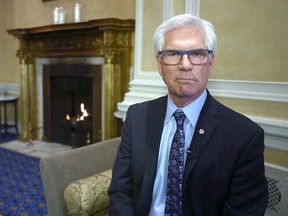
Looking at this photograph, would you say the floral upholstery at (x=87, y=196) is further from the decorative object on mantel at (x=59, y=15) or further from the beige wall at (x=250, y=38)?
the decorative object on mantel at (x=59, y=15)

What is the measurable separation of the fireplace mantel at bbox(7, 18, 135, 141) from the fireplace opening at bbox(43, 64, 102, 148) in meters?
0.18

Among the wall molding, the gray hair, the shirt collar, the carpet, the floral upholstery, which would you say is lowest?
Result: the carpet

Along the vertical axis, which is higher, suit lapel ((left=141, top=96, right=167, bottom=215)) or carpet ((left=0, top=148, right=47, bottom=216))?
suit lapel ((left=141, top=96, right=167, bottom=215))

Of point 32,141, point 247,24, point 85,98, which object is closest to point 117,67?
point 85,98

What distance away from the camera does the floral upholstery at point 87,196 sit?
4.41 ft

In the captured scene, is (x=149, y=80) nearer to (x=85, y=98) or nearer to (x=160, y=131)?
(x=160, y=131)

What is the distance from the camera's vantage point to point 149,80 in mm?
2260

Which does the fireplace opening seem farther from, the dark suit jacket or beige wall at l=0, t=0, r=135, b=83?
the dark suit jacket

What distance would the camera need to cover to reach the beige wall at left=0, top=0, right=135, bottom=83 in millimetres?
3320

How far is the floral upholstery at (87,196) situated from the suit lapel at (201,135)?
0.53m

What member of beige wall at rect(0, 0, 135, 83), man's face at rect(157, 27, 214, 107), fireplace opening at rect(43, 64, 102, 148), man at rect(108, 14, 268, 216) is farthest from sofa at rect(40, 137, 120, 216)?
beige wall at rect(0, 0, 135, 83)

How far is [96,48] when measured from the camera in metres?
3.36

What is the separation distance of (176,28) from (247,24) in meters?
0.89

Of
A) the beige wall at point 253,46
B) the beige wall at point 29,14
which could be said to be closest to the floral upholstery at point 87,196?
the beige wall at point 253,46
